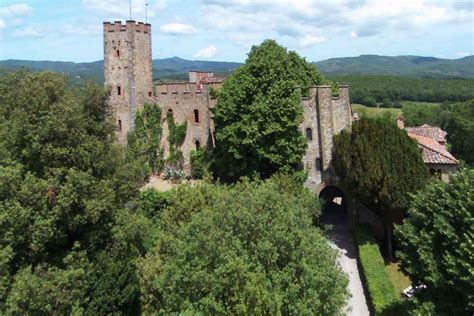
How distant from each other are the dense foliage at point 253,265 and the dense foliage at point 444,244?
13.7 feet

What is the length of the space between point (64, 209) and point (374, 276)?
53.5 feet

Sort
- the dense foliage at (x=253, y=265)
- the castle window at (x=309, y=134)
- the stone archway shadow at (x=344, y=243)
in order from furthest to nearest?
1. the castle window at (x=309, y=134)
2. the stone archway shadow at (x=344, y=243)
3. the dense foliage at (x=253, y=265)

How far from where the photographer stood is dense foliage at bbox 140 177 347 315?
15.5 m

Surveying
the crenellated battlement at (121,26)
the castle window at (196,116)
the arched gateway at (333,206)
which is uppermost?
the crenellated battlement at (121,26)

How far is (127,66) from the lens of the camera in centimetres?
3966

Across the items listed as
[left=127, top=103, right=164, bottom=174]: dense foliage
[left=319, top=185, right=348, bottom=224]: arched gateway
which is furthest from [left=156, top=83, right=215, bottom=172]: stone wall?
[left=319, top=185, right=348, bottom=224]: arched gateway

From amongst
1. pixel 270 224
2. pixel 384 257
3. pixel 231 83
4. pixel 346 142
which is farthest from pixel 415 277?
pixel 231 83

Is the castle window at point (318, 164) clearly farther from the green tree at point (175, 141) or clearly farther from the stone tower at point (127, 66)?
the stone tower at point (127, 66)

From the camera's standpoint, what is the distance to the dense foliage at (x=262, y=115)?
32.0 meters

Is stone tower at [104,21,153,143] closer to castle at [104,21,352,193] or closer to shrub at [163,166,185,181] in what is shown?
castle at [104,21,352,193]

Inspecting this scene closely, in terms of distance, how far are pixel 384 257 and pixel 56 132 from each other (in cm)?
2121

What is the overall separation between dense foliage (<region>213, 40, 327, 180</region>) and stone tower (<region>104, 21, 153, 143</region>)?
925cm

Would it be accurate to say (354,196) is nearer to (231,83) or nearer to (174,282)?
(231,83)

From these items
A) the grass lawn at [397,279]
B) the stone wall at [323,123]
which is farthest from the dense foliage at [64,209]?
the stone wall at [323,123]
